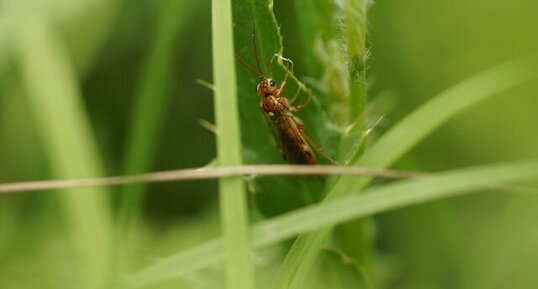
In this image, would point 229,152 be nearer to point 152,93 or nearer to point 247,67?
point 247,67

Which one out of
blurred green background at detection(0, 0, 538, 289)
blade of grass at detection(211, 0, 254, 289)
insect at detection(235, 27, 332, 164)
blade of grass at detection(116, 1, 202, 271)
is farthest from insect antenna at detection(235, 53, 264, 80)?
blade of grass at detection(116, 1, 202, 271)

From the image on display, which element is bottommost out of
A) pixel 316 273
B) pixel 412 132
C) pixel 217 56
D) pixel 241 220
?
pixel 316 273

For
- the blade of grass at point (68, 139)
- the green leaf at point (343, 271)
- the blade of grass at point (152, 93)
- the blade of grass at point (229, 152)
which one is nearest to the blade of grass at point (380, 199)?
the blade of grass at point (229, 152)

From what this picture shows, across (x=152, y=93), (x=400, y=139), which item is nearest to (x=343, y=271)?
(x=400, y=139)

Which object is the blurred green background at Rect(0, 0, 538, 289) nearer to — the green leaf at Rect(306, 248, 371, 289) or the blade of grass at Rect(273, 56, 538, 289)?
the blade of grass at Rect(273, 56, 538, 289)

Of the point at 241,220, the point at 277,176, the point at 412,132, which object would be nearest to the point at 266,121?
the point at 277,176

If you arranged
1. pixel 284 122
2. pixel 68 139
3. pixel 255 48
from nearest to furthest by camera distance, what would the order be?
1. pixel 255 48
2. pixel 284 122
3. pixel 68 139

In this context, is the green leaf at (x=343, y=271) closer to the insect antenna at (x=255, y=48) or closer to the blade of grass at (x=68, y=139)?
the insect antenna at (x=255, y=48)

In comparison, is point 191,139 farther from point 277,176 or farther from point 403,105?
point 277,176
